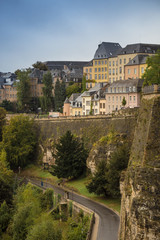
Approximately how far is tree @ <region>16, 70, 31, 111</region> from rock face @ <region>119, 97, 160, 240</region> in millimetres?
→ 73799

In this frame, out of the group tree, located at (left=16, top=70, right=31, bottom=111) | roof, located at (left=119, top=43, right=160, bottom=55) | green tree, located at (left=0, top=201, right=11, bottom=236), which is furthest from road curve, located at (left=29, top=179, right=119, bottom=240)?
tree, located at (left=16, top=70, right=31, bottom=111)

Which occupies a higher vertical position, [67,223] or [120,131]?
[120,131]

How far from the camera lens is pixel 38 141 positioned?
76688 mm

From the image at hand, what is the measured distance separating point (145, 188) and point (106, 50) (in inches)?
2643

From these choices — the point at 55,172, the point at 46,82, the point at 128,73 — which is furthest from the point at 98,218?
the point at 46,82

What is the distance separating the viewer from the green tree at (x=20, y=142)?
72.8 meters

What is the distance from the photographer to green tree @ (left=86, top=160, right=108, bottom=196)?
48.5 m

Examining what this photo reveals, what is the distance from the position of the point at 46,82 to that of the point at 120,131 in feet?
167

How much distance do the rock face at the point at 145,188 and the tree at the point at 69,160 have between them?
2364 centimetres

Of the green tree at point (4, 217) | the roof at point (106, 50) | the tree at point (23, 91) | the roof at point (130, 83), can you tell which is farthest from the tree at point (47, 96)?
the green tree at point (4, 217)

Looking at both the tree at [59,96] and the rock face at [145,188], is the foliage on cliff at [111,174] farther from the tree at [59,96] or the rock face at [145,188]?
the tree at [59,96]

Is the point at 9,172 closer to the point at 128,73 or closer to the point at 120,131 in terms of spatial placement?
the point at 120,131

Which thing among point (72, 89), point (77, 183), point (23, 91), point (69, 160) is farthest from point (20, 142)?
point (23, 91)

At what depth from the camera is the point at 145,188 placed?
98.3 ft
